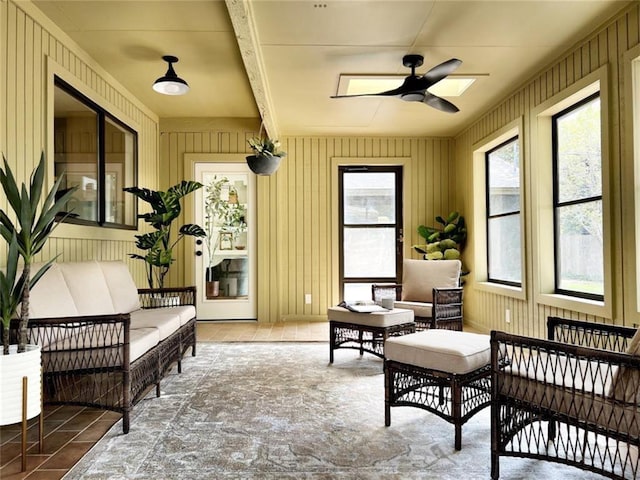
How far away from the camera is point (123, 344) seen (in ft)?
7.81

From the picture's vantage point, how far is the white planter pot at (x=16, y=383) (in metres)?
1.93

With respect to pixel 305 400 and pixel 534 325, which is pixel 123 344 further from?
pixel 534 325

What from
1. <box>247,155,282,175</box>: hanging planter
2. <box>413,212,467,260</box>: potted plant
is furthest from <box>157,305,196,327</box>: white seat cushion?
<box>413,212,467,260</box>: potted plant

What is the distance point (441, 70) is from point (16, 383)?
3.20 metres

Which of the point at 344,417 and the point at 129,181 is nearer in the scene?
the point at 344,417

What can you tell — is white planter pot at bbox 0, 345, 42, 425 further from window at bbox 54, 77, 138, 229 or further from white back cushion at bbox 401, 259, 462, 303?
white back cushion at bbox 401, 259, 462, 303

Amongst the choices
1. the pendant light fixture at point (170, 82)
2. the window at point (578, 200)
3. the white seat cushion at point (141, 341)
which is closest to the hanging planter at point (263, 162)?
the pendant light fixture at point (170, 82)

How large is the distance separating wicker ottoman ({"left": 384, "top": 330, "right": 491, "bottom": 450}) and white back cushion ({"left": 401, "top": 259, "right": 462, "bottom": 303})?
6.49 feet

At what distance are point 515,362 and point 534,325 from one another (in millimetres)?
2443

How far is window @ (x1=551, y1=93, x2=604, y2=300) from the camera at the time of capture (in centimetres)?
338

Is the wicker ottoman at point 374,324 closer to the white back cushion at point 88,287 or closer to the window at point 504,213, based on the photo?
the window at point 504,213

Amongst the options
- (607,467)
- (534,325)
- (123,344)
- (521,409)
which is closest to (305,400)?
(123,344)

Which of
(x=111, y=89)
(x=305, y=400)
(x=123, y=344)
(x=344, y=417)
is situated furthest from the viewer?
(x=111, y=89)

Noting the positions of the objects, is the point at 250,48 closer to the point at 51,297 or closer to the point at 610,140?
the point at 51,297
